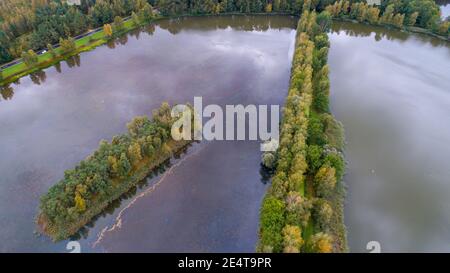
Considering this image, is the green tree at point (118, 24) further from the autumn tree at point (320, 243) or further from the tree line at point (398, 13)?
the autumn tree at point (320, 243)

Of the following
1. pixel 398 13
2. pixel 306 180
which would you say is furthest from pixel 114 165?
pixel 398 13

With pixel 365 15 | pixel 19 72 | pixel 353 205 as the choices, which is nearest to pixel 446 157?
pixel 353 205

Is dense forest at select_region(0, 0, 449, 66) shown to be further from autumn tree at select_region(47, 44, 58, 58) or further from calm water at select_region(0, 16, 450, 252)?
calm water at select_region(0, 16, 450, 252)

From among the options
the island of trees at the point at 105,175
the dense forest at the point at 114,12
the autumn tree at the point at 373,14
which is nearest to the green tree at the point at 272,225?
the island of trees at the point at 105,175

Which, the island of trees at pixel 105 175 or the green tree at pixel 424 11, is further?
the green tree at pixel 424 11

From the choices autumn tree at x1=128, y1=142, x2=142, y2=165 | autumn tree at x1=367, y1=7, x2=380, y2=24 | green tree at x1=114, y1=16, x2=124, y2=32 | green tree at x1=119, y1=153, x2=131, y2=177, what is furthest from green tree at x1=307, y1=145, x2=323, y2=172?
green tree at x1=114, y1=16, x2=124, y2=32

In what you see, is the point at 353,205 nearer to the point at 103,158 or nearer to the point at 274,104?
the point at 274,104

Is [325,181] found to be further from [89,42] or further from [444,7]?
[444,7]

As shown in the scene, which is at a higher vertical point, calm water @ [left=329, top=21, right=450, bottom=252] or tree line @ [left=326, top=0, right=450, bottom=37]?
tree line @ [left=326, top=0, right=450, bottom=37]
